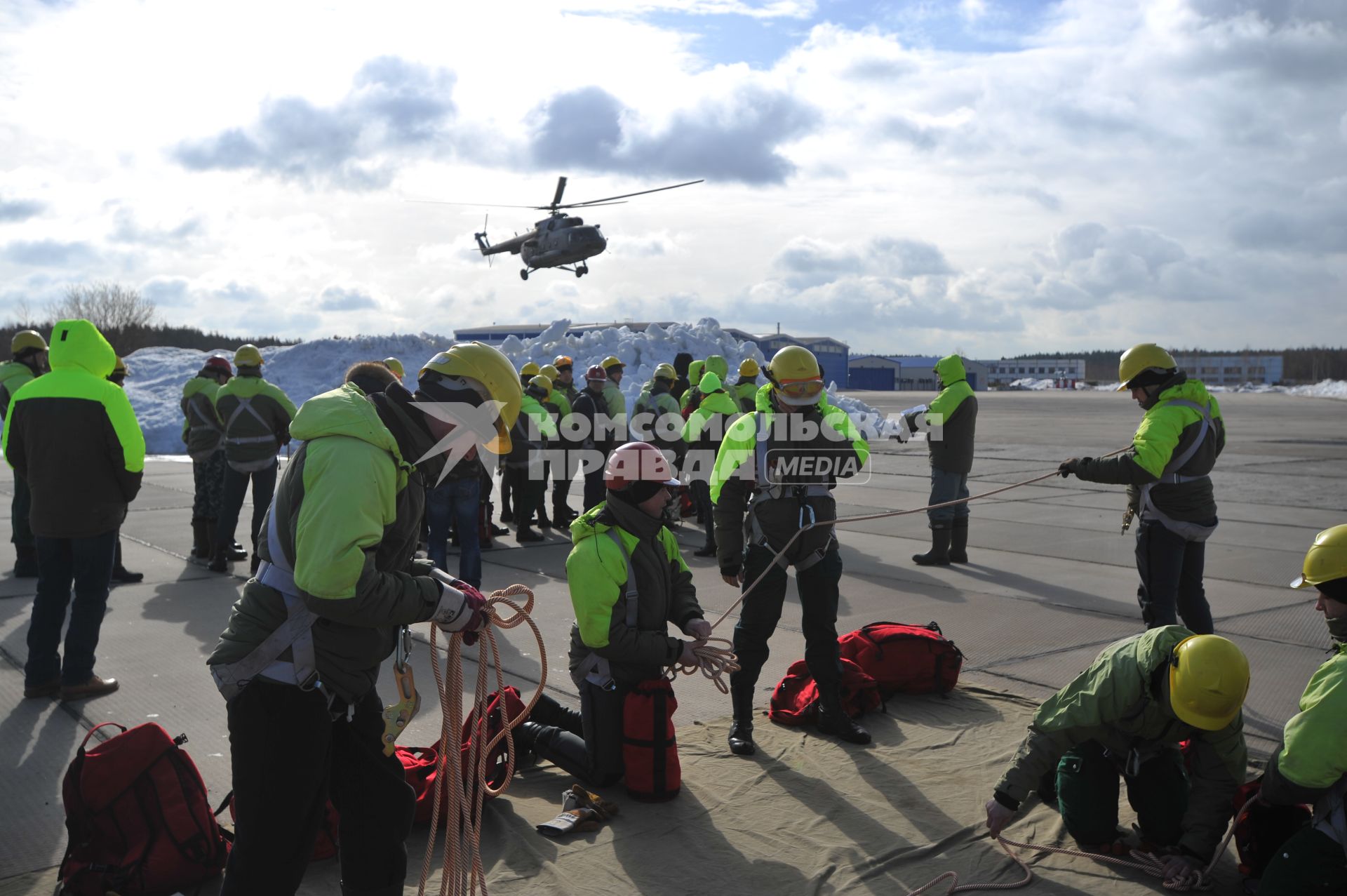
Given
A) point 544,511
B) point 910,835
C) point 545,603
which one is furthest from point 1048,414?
point 910,835

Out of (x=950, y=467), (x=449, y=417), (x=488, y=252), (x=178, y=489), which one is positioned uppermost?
(x=488, y=252)

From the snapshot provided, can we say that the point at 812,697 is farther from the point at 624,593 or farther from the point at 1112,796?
the point at 1112,796

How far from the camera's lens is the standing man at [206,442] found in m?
9.89

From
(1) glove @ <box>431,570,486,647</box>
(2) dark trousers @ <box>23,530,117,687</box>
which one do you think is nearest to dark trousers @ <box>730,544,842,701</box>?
(1) glove @ <box>431,570,486,647</box>

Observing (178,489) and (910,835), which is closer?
(910,835)

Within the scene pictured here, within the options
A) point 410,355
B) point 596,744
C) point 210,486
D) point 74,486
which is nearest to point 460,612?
point 596,744

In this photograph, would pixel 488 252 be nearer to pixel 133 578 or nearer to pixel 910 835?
pixel 133 578

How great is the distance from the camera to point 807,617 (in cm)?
539

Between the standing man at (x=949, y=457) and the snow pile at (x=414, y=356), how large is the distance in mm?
18025

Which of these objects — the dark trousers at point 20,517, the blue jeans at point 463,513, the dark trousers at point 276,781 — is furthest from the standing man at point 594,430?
the dark trousers at point 276,781

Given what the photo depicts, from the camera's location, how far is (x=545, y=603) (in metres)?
8.58

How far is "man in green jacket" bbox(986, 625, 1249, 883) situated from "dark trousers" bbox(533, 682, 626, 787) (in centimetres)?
166

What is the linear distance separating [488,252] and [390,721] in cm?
4706

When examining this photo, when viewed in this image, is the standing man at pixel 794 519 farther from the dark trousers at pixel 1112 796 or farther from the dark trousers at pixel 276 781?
the dark trousers at pixel 276 781
